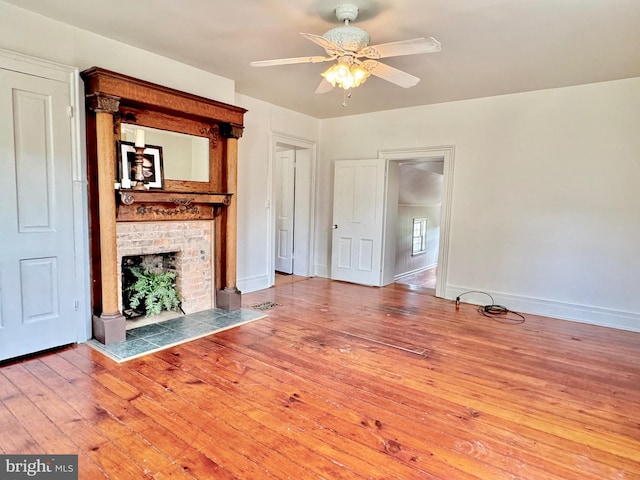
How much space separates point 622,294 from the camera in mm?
3990

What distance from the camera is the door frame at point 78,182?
2.82 metres

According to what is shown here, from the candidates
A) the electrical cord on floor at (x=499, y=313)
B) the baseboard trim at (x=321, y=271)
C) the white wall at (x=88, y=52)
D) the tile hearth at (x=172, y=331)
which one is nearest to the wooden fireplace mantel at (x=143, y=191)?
the tile hearth at (x=172, y=331)

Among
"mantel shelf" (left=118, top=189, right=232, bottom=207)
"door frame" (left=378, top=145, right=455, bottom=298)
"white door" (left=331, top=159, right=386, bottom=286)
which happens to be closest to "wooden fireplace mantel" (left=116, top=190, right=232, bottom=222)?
Answer: "mantel shelf" (left=118, top=189, right=232, bottom=207)

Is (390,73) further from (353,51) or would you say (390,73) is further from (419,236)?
(419,236)

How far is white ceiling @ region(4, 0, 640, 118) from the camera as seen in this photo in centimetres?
258

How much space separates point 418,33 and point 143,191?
2666 millimetres

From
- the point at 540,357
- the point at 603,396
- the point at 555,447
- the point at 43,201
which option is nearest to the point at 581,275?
the point at 540,357

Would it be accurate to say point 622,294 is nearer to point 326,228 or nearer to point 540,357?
point 540,357

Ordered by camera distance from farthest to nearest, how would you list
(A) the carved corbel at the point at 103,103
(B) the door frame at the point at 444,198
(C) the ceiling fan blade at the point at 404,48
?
(B) the door frame at the point at 444,198 → (A) the carved corbel at the point at 103,103 → (C) the ceiling fan blade at the point at 404,48

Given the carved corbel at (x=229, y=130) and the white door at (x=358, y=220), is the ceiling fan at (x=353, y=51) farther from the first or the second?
the white door at (x=358, y=220)

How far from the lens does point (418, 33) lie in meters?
2.94

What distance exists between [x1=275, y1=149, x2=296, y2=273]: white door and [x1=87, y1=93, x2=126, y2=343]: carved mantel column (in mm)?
3409

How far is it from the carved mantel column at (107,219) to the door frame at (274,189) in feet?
7.76

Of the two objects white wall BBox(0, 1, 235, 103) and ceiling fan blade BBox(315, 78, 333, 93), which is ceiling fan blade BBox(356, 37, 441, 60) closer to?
ceiling fan blade BBox(315, 78, 333, 93)
